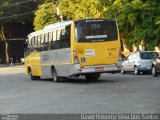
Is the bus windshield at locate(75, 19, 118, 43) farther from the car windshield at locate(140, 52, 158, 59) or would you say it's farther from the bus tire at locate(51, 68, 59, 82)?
the car windshield at locate(140, 52, 158, 59)

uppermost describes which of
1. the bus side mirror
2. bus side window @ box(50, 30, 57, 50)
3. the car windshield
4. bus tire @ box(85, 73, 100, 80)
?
bus side window @ box(50, 30, 57, 50)

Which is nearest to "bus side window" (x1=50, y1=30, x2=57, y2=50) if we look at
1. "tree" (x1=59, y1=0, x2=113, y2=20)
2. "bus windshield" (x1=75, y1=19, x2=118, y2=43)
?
"bus windshield" (x1=75, y1=19, x2=118, y2=43)

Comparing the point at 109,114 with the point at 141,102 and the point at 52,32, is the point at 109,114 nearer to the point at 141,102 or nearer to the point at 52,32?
the point at 141,102

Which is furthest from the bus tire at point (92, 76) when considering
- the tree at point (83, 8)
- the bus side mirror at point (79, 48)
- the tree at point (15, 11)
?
the tree at point (15, 11)

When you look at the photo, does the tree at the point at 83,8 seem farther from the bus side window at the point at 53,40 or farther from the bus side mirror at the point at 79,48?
the bus side mirror at the point at 79,48

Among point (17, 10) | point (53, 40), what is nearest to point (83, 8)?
point (53, 40)

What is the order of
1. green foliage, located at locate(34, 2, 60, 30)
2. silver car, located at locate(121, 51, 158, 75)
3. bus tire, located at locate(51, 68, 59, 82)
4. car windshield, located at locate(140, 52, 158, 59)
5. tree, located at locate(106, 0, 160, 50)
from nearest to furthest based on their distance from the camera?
bus tire, located at locate(51, 68, 59, 82)
silver car, located at locate(121, 51, 158, 75)
car windshield, located at locate(140, 52, 158, 59)
tree, located at locate(106, 0, 160, 50)
green foliage, located at locate(34, 2, 60, 30)

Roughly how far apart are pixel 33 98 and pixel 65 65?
770 cm

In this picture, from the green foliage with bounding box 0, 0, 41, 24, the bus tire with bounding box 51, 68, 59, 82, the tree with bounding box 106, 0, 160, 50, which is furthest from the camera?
the green foliage with bounding box 0, 0, 41, 24

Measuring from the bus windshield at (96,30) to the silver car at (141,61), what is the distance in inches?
259

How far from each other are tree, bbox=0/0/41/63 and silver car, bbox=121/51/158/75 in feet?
149

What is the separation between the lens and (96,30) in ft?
81.4

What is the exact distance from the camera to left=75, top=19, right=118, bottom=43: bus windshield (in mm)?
24484

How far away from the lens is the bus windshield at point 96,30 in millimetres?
24484
